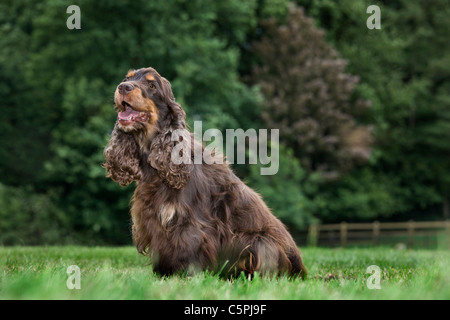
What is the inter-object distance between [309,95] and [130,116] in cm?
1673

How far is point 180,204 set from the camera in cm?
437

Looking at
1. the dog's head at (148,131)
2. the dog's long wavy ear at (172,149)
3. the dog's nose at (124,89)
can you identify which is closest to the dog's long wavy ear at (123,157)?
the dog's head at (148,131)

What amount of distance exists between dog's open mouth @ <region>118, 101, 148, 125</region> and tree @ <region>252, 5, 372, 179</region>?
1588 centimetres

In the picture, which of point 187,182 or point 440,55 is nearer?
point 187,182

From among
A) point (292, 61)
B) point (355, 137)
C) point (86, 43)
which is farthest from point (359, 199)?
point (86, 43)

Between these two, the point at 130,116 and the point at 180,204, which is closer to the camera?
the point at 180,204

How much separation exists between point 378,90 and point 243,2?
8292 mm

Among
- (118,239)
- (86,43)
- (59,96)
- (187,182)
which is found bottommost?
(118,239)

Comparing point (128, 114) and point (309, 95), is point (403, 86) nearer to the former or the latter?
point (309, 95)

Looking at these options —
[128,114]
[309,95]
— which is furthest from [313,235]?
[128,114]

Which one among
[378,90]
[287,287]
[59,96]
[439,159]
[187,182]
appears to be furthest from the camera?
[439,159]

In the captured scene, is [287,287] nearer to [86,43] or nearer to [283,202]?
[283,202]

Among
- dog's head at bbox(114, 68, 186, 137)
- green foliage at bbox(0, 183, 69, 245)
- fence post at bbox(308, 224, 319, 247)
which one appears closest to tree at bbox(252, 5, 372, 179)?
fence post at bbox(308, 224, 319, 247)

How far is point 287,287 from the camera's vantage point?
3637mm
